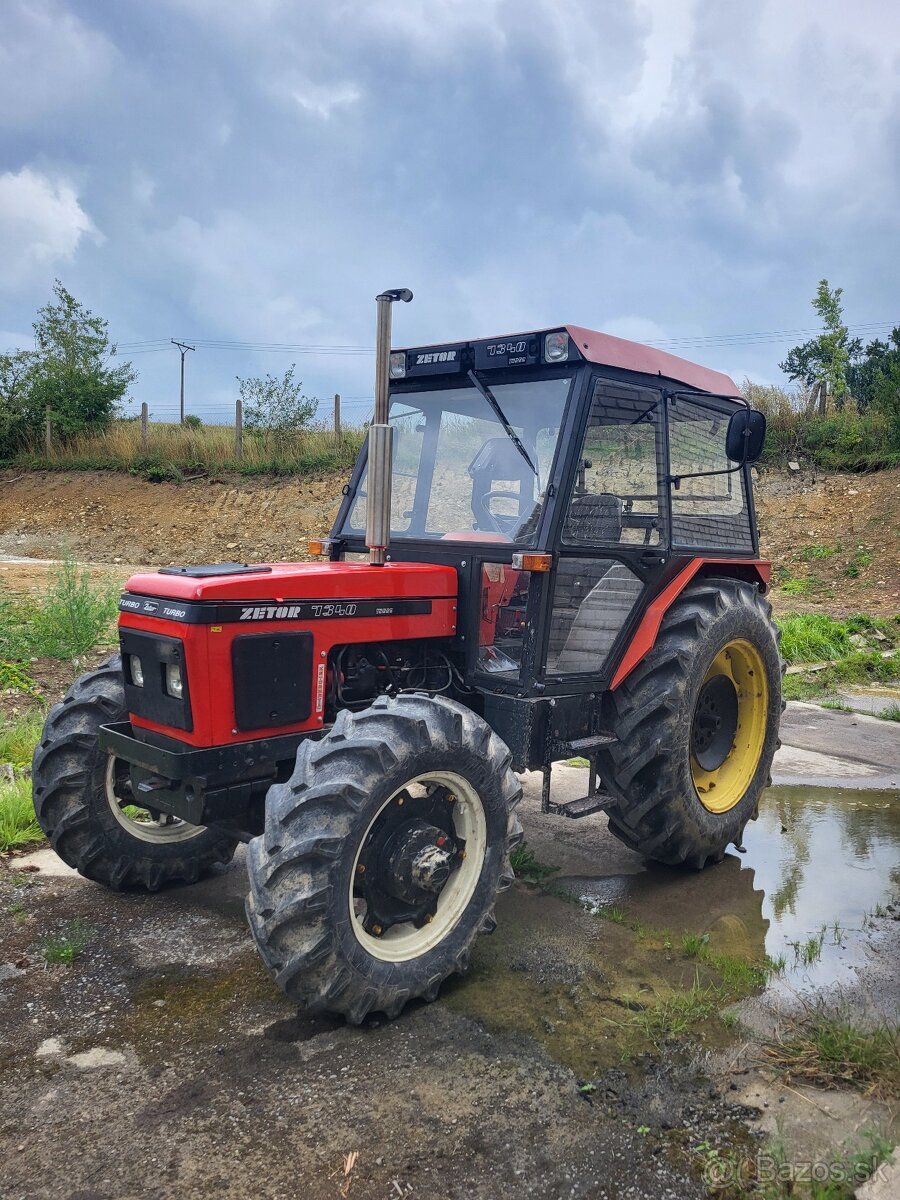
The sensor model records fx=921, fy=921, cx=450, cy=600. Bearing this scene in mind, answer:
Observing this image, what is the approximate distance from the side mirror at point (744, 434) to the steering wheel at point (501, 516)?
0.99m

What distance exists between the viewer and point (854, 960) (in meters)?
3.63

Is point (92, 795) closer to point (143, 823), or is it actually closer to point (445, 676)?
point (143, 823)

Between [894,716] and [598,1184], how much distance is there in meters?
6.20

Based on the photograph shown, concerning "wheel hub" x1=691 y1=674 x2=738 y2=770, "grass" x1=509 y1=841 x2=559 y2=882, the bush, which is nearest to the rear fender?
"wheel hub" x1=691 y1=674 x2=738 y2=770

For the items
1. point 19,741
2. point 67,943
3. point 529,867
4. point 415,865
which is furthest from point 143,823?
point 19,741

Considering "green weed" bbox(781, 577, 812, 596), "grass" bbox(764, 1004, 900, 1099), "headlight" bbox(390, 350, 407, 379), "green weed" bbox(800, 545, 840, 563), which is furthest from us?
"green weed" bbox(800, 545, 840, 563)

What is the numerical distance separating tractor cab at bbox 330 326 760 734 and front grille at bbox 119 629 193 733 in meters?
1.15

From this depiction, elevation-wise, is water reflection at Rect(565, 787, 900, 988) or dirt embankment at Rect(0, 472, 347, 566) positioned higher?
dirt embankment at Rect(0, 472, 347, 566)

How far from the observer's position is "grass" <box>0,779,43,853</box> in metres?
4.58

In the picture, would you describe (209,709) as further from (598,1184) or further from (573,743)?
(598,1184)

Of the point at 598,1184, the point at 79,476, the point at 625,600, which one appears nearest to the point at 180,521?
the point at 79,476

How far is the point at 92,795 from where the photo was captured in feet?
12.8

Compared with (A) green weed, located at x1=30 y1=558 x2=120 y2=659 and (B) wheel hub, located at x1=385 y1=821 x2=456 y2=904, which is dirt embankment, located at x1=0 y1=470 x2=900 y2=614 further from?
(B) wheel hub, located at x1=385 y1=821 x2=456 y2=904

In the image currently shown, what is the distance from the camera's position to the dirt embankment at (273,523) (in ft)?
47.8
